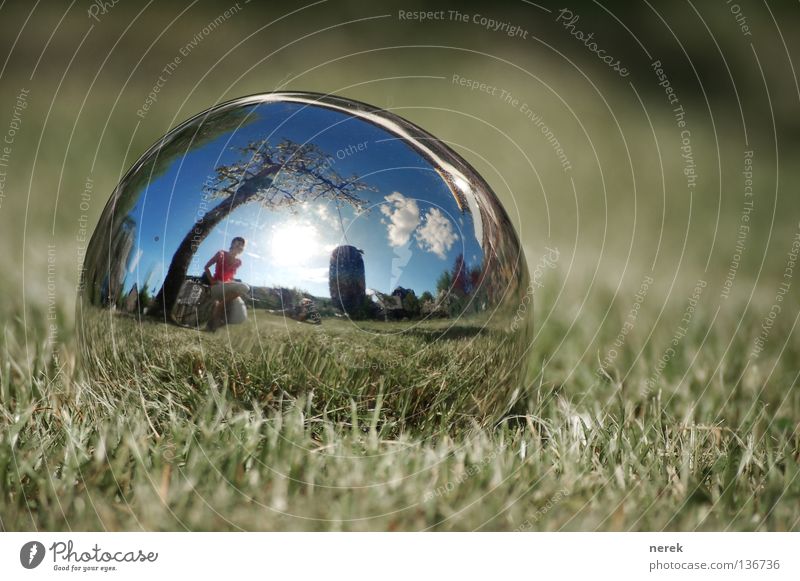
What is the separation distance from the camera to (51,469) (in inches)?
97.6

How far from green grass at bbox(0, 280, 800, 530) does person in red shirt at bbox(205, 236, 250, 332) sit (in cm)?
10

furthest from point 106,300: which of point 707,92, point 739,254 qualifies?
point 707,92

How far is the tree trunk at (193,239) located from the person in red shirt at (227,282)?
2.9 inches

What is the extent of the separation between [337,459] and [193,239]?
741 millimetres

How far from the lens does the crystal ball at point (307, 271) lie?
2336 millimetres

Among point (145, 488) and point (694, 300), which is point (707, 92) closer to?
point (694, 300)

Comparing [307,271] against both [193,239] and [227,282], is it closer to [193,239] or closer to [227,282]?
[227,282]

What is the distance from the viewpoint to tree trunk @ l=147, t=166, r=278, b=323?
2.37 meters

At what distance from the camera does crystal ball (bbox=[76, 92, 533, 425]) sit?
7.66ft

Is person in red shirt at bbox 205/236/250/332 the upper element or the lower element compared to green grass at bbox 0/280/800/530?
upper

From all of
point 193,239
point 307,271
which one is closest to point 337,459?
point 307,271
